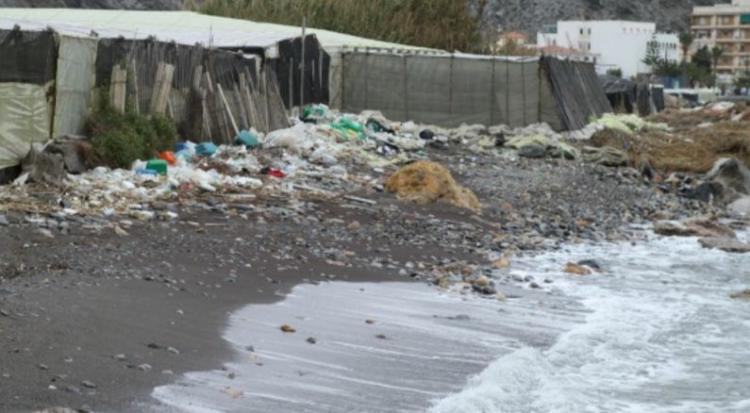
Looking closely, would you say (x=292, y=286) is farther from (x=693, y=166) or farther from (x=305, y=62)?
(x=693, y=166)

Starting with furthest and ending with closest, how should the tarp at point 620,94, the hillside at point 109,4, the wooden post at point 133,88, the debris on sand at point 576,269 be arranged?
the hillside at point 109,4, the tarp at point 620,94, the wooden post at point 133,88, the debris on sand at point 576,269

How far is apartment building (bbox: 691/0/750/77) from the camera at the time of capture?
472 feet

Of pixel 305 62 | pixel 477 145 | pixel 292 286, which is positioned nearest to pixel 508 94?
pixel 477 145

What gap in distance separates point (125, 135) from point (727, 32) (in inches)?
5549

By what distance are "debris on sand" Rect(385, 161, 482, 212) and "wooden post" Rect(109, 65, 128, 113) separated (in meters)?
3.96

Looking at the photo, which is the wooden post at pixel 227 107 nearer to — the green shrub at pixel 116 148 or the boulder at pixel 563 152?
the green shrub at pixel 116 148

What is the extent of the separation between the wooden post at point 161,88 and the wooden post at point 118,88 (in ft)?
3.05

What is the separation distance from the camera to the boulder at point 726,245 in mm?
17045

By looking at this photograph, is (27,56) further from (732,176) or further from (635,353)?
(732,176)

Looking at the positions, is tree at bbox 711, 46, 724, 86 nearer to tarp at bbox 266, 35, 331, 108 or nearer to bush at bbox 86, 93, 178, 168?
tarp at bbox 266, 35, 331, 108

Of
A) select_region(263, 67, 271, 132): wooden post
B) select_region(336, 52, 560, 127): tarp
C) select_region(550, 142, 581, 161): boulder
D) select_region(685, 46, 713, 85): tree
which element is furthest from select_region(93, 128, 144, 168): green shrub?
select_region(685, 46, 713, 85): tree

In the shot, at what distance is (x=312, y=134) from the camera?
22.3 metres

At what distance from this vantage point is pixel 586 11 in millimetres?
153500

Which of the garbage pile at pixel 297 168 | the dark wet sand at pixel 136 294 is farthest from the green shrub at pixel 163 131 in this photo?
the dark wet sand at pixel 136 294
